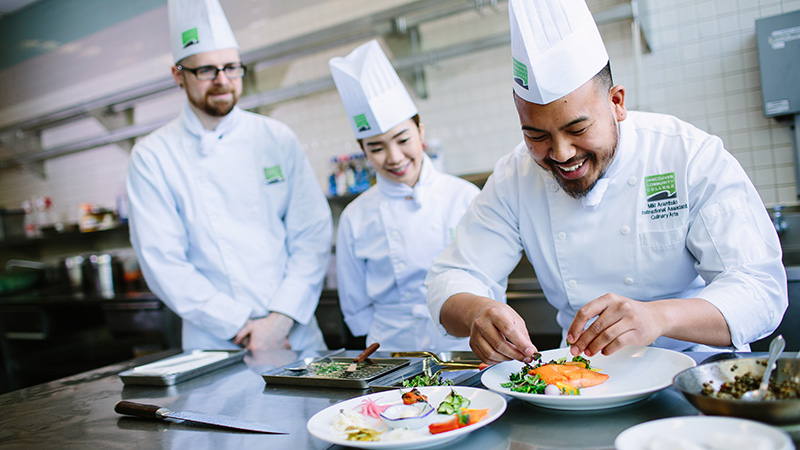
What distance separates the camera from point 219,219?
236cm

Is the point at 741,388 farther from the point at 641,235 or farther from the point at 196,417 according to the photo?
the point at 196,417

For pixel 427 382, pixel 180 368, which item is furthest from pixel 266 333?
pixel 427 382

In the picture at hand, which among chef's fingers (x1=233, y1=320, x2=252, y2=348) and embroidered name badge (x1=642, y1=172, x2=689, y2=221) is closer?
embroidered name badge (x1=642, y1=172, x2=689, y2=221)

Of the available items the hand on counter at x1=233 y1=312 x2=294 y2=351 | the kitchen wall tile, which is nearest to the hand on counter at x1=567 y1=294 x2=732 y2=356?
the hand on counter at x1=233 y1=312 x2=294 y2=351

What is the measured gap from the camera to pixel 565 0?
4.53 feet

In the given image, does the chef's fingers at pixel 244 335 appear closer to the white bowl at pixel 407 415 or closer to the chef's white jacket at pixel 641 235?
the chef's white jacket at pixel 641 235

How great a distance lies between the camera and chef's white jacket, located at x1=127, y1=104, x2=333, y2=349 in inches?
89.4

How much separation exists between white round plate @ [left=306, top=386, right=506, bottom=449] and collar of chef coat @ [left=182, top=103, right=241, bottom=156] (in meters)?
1.58

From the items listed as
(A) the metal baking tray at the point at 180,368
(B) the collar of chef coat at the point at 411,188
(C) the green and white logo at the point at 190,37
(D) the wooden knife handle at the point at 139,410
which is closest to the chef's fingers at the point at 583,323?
(D) the wooden knife handle at the point at 139,410

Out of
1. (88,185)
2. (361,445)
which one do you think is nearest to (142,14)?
(88,185)

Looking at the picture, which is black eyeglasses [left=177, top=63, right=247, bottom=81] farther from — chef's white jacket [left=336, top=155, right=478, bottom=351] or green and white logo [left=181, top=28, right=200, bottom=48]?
chef's white jacket [left=336, top=155, right=478, bottom=351]

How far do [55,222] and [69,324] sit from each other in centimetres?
141

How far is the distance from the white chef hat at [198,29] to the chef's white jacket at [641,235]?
4.38 ft

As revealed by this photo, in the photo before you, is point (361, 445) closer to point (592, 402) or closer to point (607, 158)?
point (592, 402)
